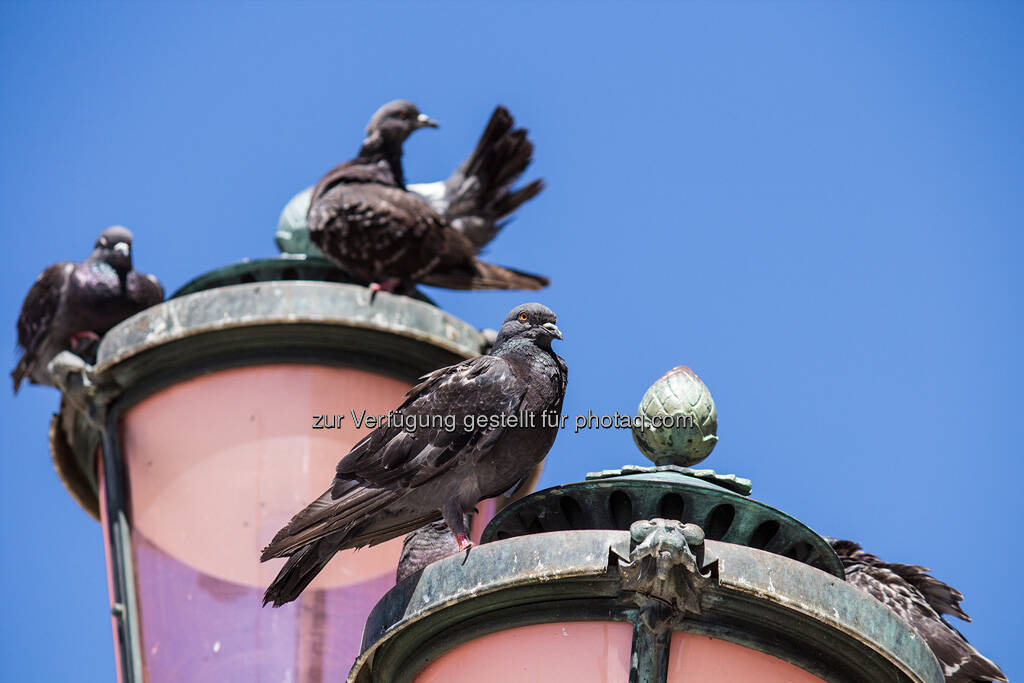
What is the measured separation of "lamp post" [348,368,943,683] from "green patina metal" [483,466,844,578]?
19mm

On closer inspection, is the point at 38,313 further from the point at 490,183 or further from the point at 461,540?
the point at 461,540

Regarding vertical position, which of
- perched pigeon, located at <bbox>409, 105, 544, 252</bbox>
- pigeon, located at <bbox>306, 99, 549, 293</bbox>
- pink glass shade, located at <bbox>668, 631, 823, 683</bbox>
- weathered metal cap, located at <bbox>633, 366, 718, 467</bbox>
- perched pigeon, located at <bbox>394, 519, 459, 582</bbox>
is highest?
perched pigeon, located at <bbox>409, 105, 544, 252</bbox>

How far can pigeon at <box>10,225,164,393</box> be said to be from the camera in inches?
395

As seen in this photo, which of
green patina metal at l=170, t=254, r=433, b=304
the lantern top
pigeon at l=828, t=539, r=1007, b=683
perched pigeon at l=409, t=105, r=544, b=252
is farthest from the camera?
perched pigeon at l=409, t=105, r=544, b=252

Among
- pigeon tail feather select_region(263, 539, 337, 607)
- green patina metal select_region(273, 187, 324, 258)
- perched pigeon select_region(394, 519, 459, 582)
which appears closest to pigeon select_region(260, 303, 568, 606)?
pigeon tail feather select_region(263, 539, 337, 607)

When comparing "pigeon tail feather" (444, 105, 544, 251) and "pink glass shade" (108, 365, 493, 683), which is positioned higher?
"pigeon tail feather" (444, 105, 544, 251)

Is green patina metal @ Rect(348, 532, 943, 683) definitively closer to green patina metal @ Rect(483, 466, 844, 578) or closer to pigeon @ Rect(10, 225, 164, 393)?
green patina metal @ Rect(483, 466, 844, 578)

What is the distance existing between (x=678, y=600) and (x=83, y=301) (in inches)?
211

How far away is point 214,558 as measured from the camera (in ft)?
26.9

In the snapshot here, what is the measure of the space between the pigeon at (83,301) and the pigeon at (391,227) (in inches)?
41.8

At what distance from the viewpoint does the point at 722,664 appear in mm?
5648

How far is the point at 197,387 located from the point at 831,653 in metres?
3.87

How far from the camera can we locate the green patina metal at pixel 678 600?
5.58m

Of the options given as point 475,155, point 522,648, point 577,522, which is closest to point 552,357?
point 577,522
